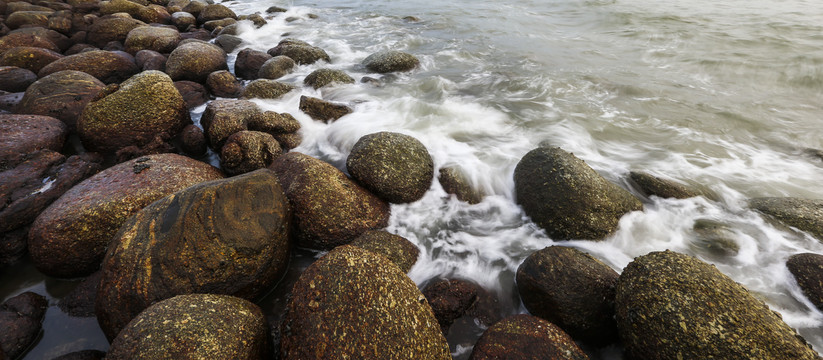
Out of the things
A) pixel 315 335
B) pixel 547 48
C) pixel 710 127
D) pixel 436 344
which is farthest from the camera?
pixel 547 48

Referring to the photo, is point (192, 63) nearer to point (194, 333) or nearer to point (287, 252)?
point (287, 252)

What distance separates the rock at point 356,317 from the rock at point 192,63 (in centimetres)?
598

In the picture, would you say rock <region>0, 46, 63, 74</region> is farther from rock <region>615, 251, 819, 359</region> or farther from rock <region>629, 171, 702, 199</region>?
rock <region>629, 171, 702, 199</region>

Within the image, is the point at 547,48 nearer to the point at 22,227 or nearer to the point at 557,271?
the point at 557,271

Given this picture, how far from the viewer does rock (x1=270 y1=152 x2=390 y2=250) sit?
3.27m

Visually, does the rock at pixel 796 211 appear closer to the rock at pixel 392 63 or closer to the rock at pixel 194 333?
the rock at pixel 194 333

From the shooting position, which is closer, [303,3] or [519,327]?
[519,327]

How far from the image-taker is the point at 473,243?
3617 millimetres

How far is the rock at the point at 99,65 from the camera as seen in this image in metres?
5.78

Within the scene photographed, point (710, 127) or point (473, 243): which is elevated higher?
point (710, 127)

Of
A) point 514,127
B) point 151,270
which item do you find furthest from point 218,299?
point 514,127

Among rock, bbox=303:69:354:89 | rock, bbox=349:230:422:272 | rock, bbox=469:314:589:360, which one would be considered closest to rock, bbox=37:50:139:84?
rock, bbox=303:69:354:89

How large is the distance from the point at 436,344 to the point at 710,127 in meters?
6.21

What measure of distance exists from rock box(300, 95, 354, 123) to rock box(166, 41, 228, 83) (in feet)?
8.27
